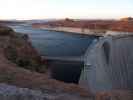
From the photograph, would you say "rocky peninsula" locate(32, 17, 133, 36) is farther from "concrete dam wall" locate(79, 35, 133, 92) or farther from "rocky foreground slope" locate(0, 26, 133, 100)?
"rocky foreground slope" locate(0, 26, 133, 100)

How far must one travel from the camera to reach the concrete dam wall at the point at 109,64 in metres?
16.0

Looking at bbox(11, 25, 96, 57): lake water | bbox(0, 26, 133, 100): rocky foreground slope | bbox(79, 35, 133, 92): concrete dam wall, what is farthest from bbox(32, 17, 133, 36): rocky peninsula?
bbox(0, 26, 133, 100): rocky foreground slope

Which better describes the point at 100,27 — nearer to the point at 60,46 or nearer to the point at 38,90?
the point at 60,46

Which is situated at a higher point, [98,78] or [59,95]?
[59,95]

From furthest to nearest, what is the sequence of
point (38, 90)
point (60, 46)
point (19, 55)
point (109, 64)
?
point (60, 46) < point (109, 64) < point (19, 55) < point (38, 90)

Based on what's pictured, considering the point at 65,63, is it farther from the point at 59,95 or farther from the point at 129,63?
the point at 59,95

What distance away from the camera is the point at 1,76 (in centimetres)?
887

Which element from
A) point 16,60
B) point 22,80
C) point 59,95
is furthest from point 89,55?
point 59,95

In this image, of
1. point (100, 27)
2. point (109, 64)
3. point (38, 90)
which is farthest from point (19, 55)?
point (100, 27)

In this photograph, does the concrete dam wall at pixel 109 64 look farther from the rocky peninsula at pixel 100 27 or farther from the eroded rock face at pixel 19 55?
the rocky peninsula at pixel 100 27

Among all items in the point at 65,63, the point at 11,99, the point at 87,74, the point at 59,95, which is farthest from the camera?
the point at 65,63

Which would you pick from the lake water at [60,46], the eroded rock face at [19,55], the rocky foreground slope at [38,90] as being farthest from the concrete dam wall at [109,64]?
the rocky foreground slope at [38,90]

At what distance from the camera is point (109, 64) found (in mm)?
19797

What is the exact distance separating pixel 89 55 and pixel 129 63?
5414 millimetres
